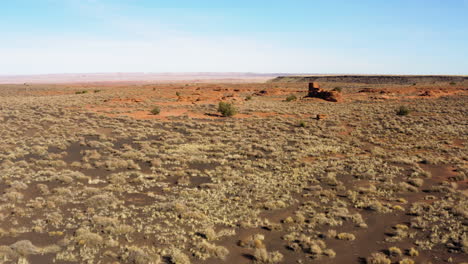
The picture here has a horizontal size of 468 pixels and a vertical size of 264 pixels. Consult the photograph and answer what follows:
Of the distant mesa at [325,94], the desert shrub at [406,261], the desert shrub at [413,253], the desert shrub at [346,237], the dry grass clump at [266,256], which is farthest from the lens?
the distant mesa at [325,94]

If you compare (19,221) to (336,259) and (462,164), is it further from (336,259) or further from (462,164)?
(462,164)

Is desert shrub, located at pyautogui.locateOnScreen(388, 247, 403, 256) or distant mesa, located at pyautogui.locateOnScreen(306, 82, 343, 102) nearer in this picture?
desert shrub, located at pyautogui.locateOnScreen(388, 247, 403, 256)

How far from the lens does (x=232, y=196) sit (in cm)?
1186

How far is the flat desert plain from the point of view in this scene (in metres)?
8.30

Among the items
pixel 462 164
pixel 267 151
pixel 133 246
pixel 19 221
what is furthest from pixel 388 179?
pixel 19 221

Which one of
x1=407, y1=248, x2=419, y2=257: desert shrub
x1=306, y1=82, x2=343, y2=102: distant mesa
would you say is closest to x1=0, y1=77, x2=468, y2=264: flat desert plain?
x1=407, y1=248, x2=419, y2=257: desert shrub

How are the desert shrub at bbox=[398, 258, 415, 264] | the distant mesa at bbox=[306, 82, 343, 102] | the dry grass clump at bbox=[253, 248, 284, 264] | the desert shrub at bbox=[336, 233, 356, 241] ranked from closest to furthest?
the desert shrub at bbox=[398, 258, 415, 264], the dry grass clump at bbox=[253, 248, 284, 264], the desert shrub at bbox=[336, 233, 356, 241], the distant mesa at bbox=[306, 82, 343, 102]

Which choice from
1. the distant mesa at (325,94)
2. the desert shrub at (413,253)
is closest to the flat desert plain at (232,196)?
the desert shrub at (413,253)

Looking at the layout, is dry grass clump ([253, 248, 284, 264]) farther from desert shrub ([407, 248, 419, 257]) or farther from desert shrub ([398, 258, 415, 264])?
desert shrub ([407, 248, 419, 257])

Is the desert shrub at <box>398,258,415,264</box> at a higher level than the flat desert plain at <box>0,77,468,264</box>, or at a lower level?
lower

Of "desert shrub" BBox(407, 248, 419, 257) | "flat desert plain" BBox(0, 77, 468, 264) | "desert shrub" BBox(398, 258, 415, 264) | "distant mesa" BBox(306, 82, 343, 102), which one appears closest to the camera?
"desert shrub" BBox(398, 258, 415, 264)

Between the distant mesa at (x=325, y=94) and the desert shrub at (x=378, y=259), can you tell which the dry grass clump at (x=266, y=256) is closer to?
the desert shrub at (x=378, y=259)

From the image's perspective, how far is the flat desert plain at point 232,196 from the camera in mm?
8297

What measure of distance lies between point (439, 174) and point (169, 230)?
13108 millimetres
